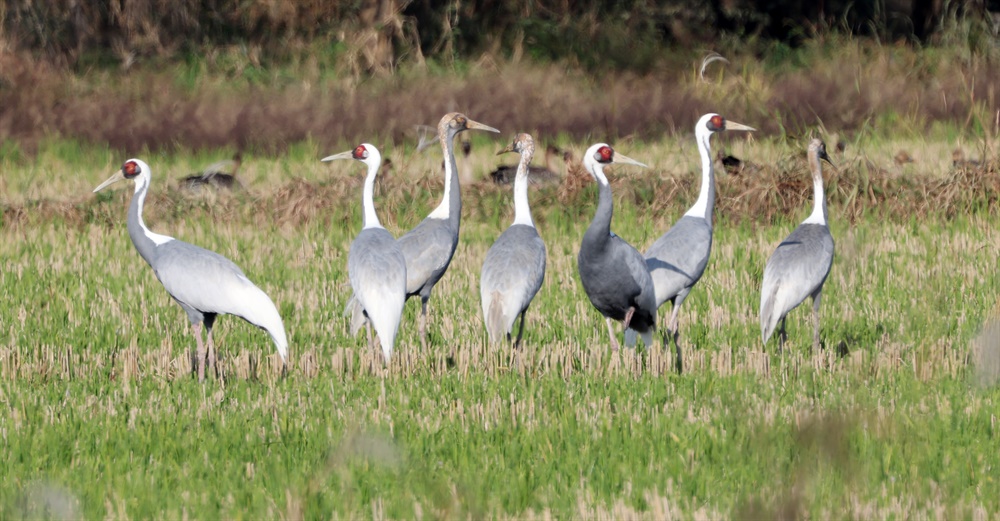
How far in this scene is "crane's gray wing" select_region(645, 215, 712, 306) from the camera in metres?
7.89

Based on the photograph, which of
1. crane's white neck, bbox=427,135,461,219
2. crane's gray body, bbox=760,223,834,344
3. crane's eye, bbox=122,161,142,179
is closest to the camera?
crane's gray body, bbox=760,223,834,344

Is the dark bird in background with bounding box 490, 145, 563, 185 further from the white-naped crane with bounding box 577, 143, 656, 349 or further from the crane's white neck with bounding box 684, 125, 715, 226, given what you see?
the white-naped crane with bounding box 577, 143, 656, 349

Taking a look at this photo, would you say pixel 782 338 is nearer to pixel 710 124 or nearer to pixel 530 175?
pixel 710 124

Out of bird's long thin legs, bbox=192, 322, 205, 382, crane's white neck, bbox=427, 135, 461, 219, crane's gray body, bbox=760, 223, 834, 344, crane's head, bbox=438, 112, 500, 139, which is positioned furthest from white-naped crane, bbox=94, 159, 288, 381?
crane's gray body, bbox=760, 223, 834, 344

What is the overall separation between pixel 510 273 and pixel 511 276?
0.09ft

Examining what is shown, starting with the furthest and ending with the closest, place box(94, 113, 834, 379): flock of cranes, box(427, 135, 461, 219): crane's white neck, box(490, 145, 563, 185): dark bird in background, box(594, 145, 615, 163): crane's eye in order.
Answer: box(490, 145, 563, 185): dark bird in background < box(427, 135, 461, 219): crane's white neck < box(594, 145, 615, 163): crane's eye < box(94, 113, 834, 379): flock of cranes

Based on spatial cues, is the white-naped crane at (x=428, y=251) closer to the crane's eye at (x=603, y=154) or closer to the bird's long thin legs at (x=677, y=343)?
the crane's eye at (x=603, y=154)

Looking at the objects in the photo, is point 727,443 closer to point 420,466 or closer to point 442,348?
point 420,466

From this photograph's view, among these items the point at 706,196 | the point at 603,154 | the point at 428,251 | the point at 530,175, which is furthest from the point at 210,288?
the point at 530,175

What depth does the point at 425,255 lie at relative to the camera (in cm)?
820

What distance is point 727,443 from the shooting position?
17.9 feet

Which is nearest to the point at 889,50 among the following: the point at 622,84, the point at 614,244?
the point at 622,84

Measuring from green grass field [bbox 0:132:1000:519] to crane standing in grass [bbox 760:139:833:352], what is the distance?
8.2 inches

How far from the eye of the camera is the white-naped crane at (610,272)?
285 inches
